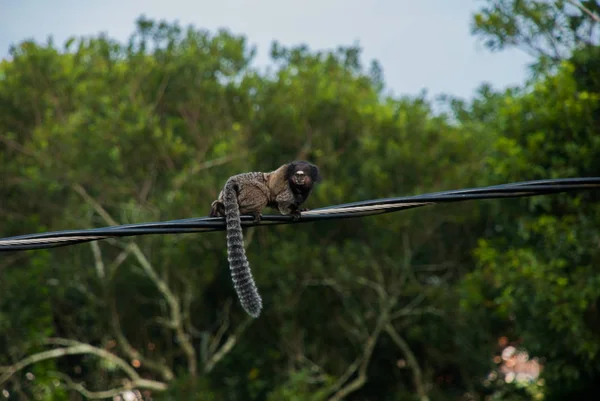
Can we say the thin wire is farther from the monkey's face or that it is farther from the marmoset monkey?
the monkey's face

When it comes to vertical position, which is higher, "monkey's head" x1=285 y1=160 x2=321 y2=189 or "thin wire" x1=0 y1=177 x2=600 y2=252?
"monkey's head" x1=285 y1=160 x2=321 y2=189

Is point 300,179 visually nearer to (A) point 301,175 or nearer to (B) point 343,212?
(A) point 301,175

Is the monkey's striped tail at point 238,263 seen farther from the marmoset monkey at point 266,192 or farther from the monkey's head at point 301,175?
the monkey's head at point 301,175

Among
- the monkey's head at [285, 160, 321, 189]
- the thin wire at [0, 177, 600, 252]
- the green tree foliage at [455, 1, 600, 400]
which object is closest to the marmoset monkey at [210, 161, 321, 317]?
the monkey's head at [285, 160, 321, 189]

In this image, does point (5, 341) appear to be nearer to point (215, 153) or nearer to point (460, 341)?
point (215, 153)

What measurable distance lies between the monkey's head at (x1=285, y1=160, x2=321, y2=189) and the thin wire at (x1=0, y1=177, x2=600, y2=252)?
1.45m

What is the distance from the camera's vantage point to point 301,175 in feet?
21.5

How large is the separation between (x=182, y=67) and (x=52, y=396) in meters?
9.02

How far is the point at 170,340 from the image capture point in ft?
89.1

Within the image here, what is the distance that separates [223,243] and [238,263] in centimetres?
1837

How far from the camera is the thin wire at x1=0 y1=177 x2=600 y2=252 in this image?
4.48 m

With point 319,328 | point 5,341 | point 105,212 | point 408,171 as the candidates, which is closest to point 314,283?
point 319,328

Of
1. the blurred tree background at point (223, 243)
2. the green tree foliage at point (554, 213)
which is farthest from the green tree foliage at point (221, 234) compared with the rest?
the green tree foliage at point (554, 213)

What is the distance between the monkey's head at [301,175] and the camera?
654 centimetres
